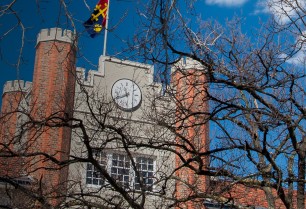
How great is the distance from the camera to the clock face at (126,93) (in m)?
21.4

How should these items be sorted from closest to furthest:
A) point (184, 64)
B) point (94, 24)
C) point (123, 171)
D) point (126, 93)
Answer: point (94, 24) < point (184, 64) < point (123, 171) < point (126, 93)

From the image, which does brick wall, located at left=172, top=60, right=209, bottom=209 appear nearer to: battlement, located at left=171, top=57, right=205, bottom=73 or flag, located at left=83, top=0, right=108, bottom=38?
battlement, located at left=171, top=57, right=205, bottom=73

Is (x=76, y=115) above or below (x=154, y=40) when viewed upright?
above

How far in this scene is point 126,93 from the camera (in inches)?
836

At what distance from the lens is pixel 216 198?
10422 millimetres

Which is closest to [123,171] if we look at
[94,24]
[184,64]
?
[184,64]

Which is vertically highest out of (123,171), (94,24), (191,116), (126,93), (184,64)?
(126,93)

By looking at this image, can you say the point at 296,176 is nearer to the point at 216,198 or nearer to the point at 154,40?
the point at 216,198

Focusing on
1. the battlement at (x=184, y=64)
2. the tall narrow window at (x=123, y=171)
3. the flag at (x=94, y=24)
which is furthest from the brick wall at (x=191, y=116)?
the flag at (x=94, y=24)

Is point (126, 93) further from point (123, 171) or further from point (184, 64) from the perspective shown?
point (184, 64)

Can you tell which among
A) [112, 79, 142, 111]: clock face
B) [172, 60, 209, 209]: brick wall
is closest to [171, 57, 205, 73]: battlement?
[172, 60, 209, 209]: brick wall

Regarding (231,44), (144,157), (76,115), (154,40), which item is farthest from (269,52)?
(76,115)

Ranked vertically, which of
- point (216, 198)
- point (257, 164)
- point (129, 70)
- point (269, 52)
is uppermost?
point (129, 70)

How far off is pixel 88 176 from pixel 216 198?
9458 mm
